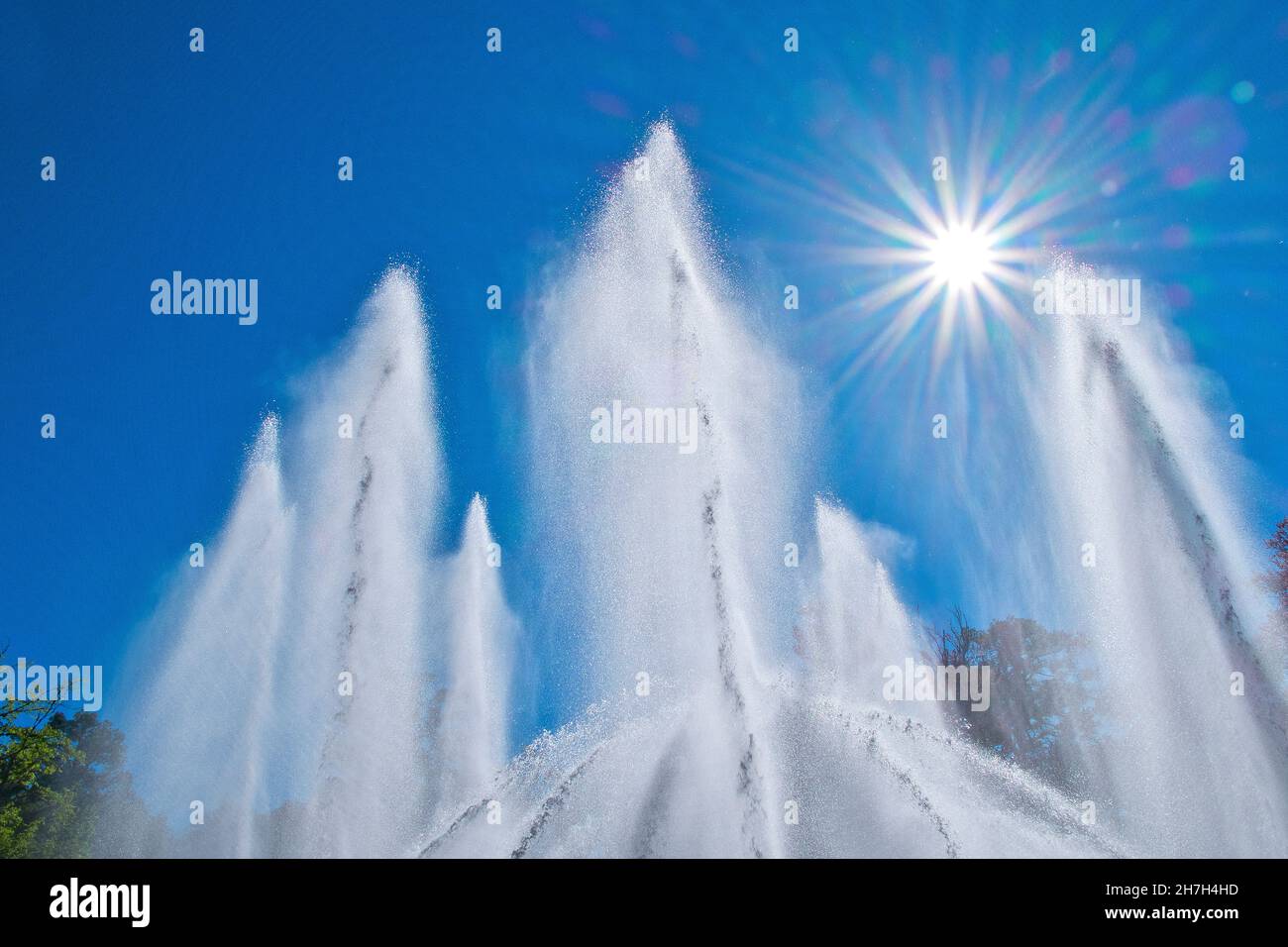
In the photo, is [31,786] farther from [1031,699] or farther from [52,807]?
[1031,699]

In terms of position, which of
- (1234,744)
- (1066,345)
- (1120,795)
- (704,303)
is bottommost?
(1120,795)

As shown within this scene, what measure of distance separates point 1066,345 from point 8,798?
3762 cm

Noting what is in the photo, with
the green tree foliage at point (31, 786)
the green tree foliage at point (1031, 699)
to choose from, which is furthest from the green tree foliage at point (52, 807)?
the green tree foliage at point (1031, 699)

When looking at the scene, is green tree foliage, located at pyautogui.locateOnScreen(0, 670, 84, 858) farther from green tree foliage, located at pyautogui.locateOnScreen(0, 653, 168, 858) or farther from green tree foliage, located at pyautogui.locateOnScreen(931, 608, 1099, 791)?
green tree foliage, located at pyautogui.locateOnScreen(931, 608, 1099, 791)

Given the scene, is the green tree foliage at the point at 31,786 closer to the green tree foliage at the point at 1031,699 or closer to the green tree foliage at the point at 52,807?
the green tree foliage at the point at 52,807

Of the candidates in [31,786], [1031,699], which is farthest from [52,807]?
[1031,699]

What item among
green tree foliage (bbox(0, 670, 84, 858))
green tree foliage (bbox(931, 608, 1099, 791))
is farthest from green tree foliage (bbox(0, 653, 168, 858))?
green tree foliage (bbox(931, 608, 1099, 791))
